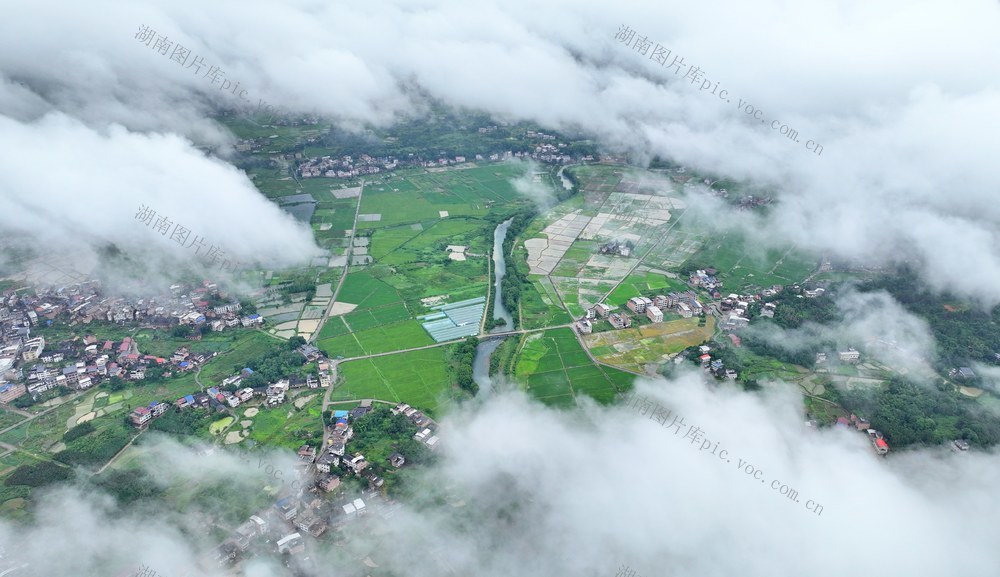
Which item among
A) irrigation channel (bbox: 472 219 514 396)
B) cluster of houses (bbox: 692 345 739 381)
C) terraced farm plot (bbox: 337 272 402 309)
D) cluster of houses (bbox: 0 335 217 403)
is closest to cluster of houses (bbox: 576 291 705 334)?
cluster of houses (bbox: 692 345 739 381)

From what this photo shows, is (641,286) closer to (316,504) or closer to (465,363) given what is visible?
(465,363)

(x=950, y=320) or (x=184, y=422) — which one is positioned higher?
(x=950, y=320)

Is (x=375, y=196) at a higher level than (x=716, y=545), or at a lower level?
lower

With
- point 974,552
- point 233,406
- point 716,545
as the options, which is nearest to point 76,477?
point 233,406

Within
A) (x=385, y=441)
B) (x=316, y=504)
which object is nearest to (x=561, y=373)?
(x=385, y=441)

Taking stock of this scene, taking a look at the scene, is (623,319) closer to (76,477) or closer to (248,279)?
(248,279)

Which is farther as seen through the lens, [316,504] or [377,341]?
[377,341]

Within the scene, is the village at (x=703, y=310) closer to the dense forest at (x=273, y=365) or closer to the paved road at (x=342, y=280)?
the paved road at (x=342, y=280)
